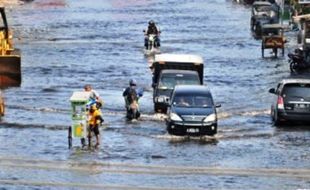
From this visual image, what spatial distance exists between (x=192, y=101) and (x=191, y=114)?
124 centimetres

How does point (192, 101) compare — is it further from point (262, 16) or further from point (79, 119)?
point (262, 16)

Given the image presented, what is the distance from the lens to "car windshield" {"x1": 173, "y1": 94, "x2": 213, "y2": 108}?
108 feet

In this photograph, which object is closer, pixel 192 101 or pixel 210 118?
pixel 210 118

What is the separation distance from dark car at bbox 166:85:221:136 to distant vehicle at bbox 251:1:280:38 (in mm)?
45516

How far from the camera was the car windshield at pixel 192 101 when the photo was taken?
108 feet

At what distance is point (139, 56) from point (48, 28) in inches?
1055

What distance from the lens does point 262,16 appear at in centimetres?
8338

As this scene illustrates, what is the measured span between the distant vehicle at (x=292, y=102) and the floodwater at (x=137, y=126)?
43 centimetres

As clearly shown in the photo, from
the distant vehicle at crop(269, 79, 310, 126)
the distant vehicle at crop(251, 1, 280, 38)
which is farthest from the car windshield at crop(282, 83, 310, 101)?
the distant vehicle at crop(251, 1, 280, 38)

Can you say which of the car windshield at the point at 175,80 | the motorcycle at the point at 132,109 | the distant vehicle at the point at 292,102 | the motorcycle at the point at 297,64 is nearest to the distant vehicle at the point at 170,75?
the car windshield at the point at 175,80

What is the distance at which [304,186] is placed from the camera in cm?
2292

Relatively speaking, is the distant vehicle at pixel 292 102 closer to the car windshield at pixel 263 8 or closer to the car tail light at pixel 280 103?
the car tail light at pixel 280 103

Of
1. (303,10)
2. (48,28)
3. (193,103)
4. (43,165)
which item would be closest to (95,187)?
(43,165)

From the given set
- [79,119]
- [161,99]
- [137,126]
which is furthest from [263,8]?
[79,119]
